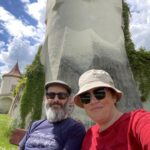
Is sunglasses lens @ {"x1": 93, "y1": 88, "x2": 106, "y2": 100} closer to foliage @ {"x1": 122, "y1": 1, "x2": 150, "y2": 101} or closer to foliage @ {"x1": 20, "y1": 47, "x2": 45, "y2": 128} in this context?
foliage @ {"x1": 20, "y1": 47, "x2": 45, "y2": 128}

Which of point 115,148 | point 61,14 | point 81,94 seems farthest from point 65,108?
point 61,14

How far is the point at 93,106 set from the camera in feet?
10.1

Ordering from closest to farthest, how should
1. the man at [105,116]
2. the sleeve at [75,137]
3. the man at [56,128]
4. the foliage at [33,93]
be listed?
the man at [105,116], the sleeve at [75,137], the man at [56,128], the foliage at [33,93]

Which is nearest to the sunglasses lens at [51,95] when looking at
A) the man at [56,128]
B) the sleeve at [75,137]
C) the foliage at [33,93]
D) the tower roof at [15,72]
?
the man at [56,128]

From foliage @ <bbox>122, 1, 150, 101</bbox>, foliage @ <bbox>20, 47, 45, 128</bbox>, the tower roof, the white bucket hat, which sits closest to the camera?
the white bucket hat

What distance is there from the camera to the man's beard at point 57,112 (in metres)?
4.14

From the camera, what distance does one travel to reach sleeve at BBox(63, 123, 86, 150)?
11.9ft

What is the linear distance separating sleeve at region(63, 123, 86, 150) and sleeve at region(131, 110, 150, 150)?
45.2 inches

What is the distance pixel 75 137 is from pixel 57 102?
679 mm

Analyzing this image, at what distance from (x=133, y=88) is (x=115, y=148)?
1023 cm

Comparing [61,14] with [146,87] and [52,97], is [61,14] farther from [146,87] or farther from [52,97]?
[52,97]

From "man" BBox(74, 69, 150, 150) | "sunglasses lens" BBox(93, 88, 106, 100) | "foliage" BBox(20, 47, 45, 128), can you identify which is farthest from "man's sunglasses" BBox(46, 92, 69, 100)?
"foliage" BBox(20, 47, 45, 128)

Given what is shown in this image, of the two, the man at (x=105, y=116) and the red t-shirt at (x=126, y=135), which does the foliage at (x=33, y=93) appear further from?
the red t-shirt at (x=126, y=135)

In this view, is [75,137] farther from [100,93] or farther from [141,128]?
[141,128]
